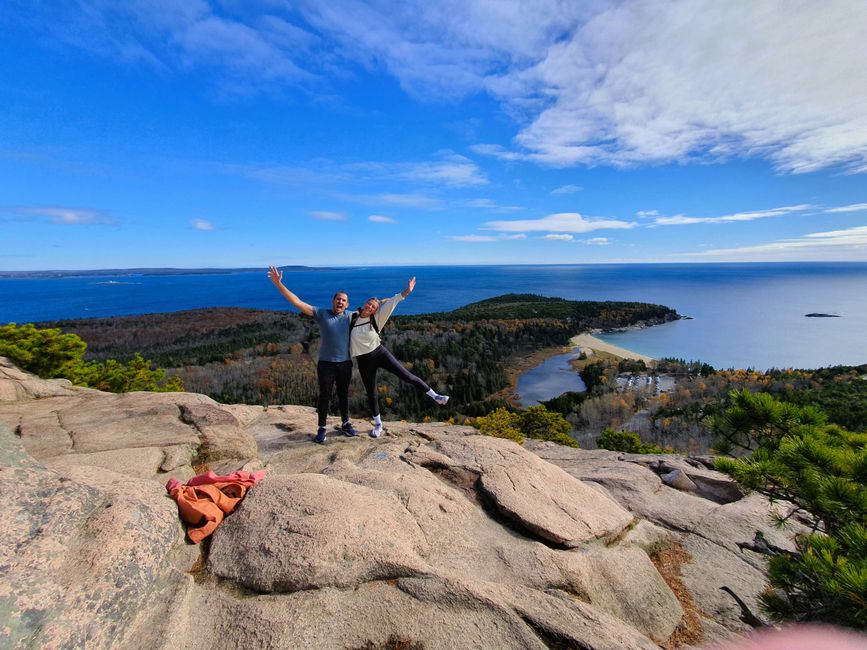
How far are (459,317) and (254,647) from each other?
95.9m

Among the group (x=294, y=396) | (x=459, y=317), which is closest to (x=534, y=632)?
(x=294, y=396)

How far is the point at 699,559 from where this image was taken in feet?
17.6

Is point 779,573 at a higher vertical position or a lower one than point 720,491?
higher

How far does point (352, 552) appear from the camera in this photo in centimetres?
385

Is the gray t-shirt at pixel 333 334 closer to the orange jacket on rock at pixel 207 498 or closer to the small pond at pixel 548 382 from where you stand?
the orange jacket on rock at pixel 207 498

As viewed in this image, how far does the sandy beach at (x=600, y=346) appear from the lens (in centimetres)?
7155

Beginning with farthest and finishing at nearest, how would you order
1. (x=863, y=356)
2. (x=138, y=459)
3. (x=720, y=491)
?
(x=863, y=356), (x=720, y=491), (x=138, y=459)

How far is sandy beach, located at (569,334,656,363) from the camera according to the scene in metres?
71.6

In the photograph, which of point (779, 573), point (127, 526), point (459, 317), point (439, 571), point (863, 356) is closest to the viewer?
point (779, 573)

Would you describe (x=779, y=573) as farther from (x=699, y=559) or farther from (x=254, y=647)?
(x=254, y=647)

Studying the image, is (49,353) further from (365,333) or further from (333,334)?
(365,333)

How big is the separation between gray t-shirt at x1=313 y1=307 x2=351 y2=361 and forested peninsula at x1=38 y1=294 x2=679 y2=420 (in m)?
30.7

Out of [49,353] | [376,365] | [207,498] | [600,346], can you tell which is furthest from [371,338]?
[600,346]

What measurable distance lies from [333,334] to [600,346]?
83.2m
